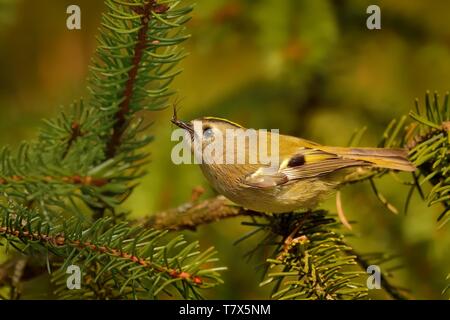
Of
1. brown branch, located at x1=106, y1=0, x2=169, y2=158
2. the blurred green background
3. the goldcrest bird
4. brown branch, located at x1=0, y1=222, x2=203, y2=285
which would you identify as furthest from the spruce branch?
the blurred green background

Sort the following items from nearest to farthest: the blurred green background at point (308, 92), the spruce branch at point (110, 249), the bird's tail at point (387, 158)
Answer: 1. the spruce branch at point (110, 249)
2. the bird's tail at point (387, 158)
3. the blurred green background at point (308, 92)

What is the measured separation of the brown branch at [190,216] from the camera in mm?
1485

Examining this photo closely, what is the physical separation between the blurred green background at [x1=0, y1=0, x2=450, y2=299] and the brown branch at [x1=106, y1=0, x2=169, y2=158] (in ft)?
1.72

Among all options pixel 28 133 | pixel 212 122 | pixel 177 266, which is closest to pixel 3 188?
pixel 177 266

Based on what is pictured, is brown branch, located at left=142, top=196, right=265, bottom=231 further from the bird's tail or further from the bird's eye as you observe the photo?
the bird's tail

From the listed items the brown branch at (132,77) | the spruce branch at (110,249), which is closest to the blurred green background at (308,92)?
the brown branch at (132,77)

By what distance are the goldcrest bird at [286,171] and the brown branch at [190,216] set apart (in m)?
0.04

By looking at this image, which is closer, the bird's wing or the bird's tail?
the bird's tail

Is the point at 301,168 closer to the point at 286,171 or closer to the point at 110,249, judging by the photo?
the point at 286,171

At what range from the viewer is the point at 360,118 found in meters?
2.22

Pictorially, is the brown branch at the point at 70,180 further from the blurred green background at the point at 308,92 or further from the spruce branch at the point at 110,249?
the blurred green background at the point at 308,92

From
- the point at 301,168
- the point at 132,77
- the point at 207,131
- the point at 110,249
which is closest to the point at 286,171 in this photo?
the point at 301,168

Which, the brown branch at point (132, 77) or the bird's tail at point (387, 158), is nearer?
the brown branch at point (132, 77)

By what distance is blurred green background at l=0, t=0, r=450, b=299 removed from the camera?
6.42 feet
